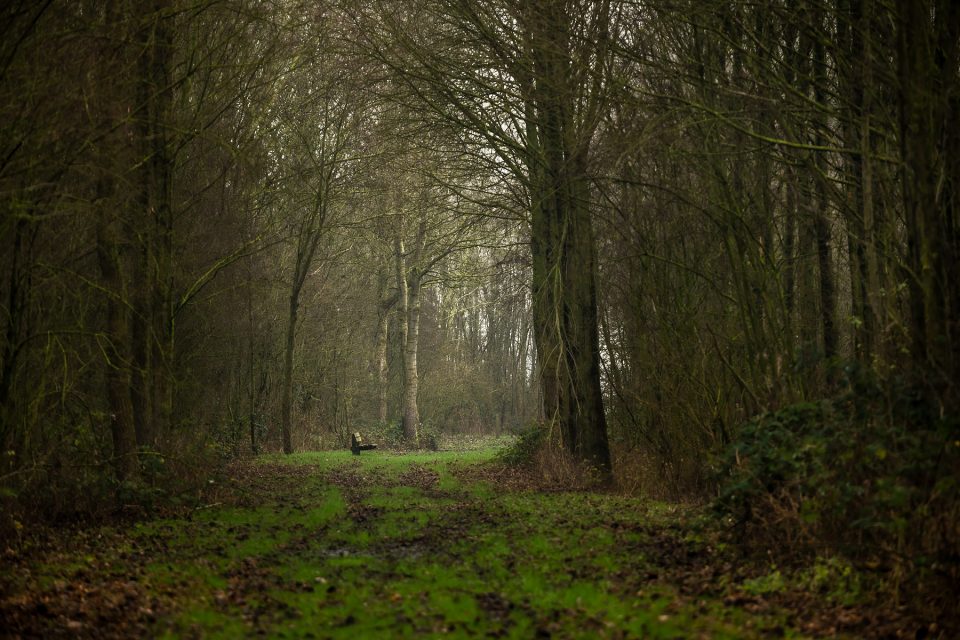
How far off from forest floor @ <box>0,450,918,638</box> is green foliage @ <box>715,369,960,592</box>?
1.55 feet

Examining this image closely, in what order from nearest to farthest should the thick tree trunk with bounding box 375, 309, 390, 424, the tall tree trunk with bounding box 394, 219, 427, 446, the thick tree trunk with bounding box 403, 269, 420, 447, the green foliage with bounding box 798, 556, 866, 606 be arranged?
the green foliage with bounding box 798, 556, 866, 606 → the tall tree trunk with bounding box 394, 219, 427, 446 → the thick tree trunk with bounding box 403, 269, 420, 447 → the thick tree trunk with bounding box 375, 309, 390, 424

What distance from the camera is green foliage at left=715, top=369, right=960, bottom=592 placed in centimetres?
663

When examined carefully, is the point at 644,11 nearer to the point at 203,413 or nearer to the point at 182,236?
the point at 182,236

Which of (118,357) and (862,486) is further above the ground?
(118,357)

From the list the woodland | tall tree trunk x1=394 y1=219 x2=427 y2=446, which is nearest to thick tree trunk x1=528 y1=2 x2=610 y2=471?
the woodland

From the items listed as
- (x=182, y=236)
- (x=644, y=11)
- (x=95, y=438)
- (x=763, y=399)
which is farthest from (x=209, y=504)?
(x=644, y=11)

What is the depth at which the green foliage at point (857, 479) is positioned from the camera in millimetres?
6629

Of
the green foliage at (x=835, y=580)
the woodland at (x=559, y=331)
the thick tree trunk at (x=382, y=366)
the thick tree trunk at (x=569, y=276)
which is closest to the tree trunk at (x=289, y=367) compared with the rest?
the woodland at (x=559, y=331)

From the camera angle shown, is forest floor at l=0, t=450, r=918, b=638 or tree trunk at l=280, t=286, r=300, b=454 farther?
tree trunk at l=280, t=286, r=300, b=454

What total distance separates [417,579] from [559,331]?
8.23 m

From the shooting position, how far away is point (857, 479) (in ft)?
25.0

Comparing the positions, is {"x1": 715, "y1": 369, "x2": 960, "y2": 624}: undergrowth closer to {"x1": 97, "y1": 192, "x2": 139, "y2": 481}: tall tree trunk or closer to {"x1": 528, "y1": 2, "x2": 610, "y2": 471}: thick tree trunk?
{"x1": 528, "y1": 2, "x2": 610, "y2": 471}: thick tree trunk

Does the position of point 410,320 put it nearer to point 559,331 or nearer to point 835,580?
point 559,331

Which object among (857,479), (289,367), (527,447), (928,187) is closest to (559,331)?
(527,447)
